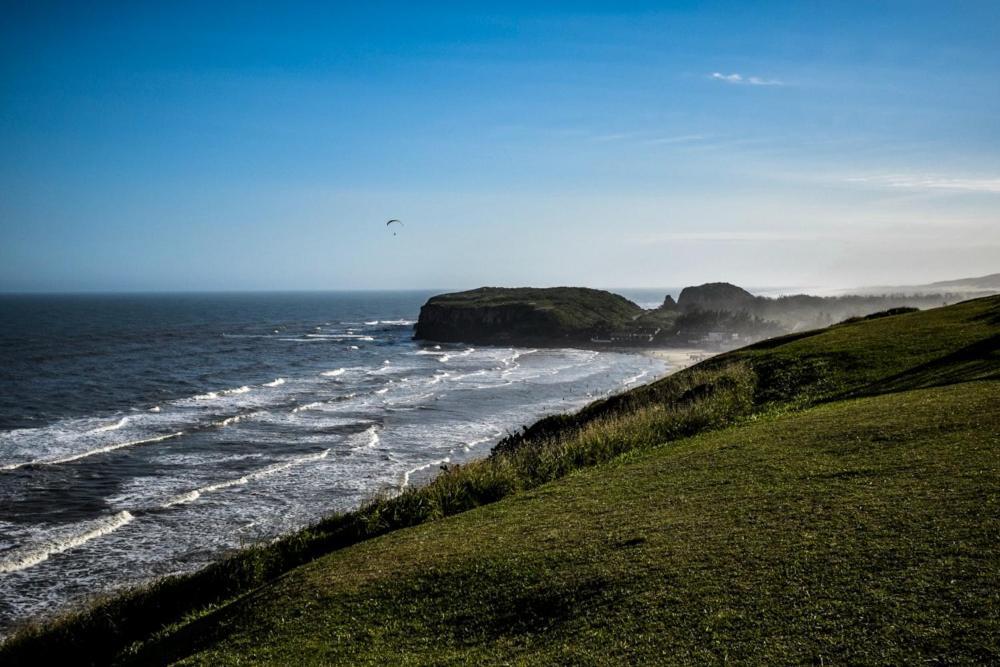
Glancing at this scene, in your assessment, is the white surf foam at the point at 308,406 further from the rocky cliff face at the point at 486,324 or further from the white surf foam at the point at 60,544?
the rocky cliff face at the point at 486,324

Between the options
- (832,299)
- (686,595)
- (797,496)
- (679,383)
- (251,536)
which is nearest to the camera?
(686,595)

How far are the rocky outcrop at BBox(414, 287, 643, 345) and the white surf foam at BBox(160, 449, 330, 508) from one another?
302ft

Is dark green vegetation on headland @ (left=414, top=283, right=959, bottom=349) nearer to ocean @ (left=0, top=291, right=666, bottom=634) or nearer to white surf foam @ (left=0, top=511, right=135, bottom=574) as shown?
ocean @ (left=0, top=291, right=666, bottom=634)

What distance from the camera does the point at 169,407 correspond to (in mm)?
58906

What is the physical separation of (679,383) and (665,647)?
83.8 feet

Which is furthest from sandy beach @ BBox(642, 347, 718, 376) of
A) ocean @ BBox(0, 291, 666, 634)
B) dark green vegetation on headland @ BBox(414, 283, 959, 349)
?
dark green vegetation on headland @ BBox(414, 283, 959, 349)

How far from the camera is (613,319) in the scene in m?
148

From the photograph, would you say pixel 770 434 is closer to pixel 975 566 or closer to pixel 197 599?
pixel 975 566

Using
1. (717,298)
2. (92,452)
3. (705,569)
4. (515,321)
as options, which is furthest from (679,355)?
(705,569)

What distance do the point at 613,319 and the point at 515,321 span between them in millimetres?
22617

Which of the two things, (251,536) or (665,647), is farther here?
(251,536)

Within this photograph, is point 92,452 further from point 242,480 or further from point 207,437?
point 242,480

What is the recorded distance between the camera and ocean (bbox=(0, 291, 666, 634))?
92.4 ft

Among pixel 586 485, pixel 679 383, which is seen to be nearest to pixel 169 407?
pixel 679 383
